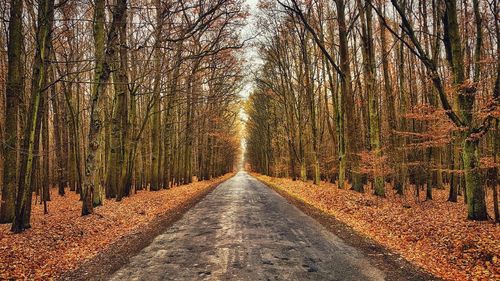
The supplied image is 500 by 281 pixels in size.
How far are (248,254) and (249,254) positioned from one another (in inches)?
0.8

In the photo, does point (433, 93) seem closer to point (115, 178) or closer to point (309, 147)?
point (115, 178)

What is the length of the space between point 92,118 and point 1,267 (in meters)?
6.91

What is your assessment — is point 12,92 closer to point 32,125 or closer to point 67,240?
point 32,125

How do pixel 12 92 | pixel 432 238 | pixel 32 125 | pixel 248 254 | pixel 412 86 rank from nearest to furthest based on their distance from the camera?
1. pixel 248 254
2. pixel 432 238
3. pixel 32 125
4. pixel 12 92
5. pixel 412 86

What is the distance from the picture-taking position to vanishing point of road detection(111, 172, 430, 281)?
576 centimetres

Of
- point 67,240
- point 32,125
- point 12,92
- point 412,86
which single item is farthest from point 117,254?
point 412,86

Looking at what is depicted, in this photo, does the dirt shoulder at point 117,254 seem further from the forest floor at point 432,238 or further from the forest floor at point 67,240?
the forest floor at point 432,238

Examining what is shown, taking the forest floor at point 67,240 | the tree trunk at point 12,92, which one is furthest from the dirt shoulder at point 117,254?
the tree trunk at point 12,92

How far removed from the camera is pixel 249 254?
6926 millimetres

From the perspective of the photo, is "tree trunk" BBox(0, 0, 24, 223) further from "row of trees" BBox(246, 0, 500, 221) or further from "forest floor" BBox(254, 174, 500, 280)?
"row of trees" BBox(246, 0, 500, 221)

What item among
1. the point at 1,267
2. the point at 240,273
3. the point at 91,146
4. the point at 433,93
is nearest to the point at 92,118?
the point at 91,146

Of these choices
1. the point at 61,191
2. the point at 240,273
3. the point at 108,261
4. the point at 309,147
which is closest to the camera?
the point at 240,273

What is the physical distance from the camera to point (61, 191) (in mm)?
22688

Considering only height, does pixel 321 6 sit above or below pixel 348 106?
above
